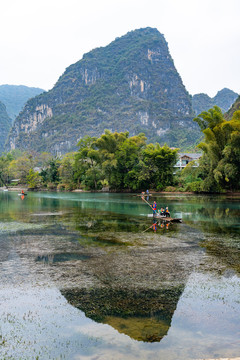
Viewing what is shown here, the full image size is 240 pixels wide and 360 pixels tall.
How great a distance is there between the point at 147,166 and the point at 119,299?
166 ft

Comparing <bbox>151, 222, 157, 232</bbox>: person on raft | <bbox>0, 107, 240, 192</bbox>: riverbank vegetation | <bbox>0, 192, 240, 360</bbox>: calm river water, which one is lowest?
<bbox>0, 192, 240, 360</bbox>: calm river water

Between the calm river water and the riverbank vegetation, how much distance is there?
31.6m

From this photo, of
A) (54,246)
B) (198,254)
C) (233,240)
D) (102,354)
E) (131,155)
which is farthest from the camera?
(131,155)

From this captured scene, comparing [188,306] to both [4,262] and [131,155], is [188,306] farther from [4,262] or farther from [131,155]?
[131,155]

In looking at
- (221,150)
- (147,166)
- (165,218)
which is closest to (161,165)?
(147,166)

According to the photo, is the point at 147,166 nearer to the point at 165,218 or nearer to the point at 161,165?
the point at 161,165

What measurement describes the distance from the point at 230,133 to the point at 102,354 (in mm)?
41871

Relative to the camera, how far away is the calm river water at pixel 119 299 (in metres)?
5.47

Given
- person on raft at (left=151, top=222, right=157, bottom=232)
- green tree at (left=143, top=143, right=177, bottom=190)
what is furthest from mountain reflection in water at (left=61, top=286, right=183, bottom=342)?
green tree at (left=143, top=143, right=177, bottom=190)

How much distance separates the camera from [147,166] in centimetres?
5728

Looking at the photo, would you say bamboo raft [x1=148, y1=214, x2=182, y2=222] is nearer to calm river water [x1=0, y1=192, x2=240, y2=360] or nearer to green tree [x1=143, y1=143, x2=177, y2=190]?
calm river water [x1=0, y1=192, x2=240, y2=360]

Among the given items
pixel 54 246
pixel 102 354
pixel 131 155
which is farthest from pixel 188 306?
pixel 131 155

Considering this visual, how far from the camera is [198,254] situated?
1177 cm

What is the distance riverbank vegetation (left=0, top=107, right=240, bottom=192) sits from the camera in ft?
141
